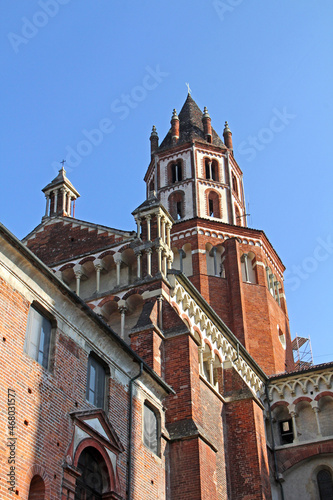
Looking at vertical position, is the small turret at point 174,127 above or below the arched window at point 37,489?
above

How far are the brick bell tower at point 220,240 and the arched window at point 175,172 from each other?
6cm

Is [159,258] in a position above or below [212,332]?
above

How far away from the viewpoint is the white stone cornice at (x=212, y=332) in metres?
25.9

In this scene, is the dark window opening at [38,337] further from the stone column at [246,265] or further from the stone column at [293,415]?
the stone column at [246,265]

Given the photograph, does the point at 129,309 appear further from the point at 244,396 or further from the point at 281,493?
the point at 281,493

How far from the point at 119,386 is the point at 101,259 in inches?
376

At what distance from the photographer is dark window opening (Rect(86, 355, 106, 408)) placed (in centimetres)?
1652

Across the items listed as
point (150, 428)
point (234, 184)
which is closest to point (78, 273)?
point (150, 428)

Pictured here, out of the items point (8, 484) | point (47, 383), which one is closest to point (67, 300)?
point (47, 383)

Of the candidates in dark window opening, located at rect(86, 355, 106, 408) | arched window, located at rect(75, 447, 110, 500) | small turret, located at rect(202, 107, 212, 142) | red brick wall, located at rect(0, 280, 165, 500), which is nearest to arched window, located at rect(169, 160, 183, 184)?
small turret, located at rect(202, 107, 212, 142)

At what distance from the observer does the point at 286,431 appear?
30453mm

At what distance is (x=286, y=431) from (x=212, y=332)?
5.96 metres

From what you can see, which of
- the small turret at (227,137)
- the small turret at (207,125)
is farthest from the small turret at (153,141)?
the small turret at (227,137)

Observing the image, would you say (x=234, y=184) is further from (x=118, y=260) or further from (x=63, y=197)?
(x=118, y=260)
